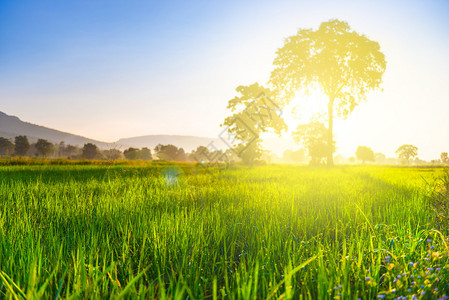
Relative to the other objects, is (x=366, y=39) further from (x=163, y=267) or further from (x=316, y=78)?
(x=163, y=267)

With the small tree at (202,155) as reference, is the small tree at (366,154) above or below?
above

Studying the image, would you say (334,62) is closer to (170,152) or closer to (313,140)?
(313,140)

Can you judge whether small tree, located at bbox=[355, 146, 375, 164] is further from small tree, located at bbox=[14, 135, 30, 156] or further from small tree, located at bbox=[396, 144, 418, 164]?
small tree, located at bbox=[14, 135, 30, 156]

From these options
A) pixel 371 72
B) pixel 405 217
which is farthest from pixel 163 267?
pixel 371 72

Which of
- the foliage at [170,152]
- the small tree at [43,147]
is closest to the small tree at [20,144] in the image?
the small tree at [43,147]

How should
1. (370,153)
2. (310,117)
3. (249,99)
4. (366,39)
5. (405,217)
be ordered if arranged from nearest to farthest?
(405,217) → (366,39) → (310,117) → (249,99) → (370,153)

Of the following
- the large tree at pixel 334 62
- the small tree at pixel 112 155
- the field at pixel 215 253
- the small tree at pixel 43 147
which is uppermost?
the large tree at pixel 334 62

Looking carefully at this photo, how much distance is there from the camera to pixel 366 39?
2028cm

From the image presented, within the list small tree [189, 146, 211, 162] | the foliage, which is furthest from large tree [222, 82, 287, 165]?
the foliage

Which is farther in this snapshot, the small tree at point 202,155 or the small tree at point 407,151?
the small tree at point 407,151

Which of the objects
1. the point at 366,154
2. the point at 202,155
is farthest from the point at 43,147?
the point at 366,154

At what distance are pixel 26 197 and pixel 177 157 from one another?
207 feet

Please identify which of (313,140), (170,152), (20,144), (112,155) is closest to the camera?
(112,155)

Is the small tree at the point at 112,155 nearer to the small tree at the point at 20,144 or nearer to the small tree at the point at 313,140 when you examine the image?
the small tree at the point at 313,140
